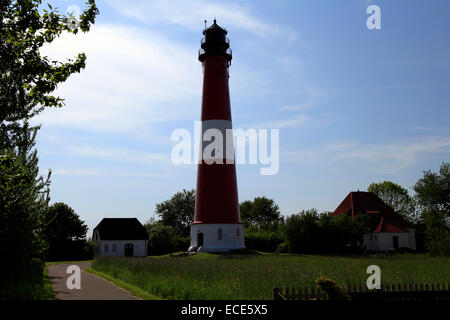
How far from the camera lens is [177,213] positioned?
278ft

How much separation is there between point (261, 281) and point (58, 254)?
1895 inches

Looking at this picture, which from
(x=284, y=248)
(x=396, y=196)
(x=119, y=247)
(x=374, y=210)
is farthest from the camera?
(x=396, y=196)

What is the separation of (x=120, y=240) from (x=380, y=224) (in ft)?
113

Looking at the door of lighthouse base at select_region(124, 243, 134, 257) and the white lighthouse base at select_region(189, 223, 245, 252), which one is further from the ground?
the white lighthouse base at select_region(189, 223, 245, 252)

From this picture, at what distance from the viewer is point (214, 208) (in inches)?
1695

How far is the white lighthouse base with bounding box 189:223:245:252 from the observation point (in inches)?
1689

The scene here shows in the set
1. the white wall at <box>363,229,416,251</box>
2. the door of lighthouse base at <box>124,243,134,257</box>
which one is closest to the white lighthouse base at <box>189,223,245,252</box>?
the door of lighthouse base at <box>124,243,134,257</box>

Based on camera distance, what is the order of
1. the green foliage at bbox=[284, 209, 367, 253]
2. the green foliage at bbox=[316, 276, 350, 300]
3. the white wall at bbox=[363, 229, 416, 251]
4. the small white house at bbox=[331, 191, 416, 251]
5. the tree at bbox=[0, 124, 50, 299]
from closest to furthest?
1. the green foliage at bbox=[316, 276, 350, 300]
2. the tree at bbox=[0, 124, 50, 299]
3. the green foliage at bbox=[284, 209, 367, 253]
4. the white wall at bbox=[363, 229, 416, 251]
5. the small white house at bbox=[331, 191, 416, 251]

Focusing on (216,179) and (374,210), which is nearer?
(216,179)

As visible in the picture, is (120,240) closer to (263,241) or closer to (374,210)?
(263,241)

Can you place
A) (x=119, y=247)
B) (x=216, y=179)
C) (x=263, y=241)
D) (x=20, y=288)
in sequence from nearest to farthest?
(x=20, y=288) → (x=216, y=179) → (x=263, y=241) → (x=119, y=247)

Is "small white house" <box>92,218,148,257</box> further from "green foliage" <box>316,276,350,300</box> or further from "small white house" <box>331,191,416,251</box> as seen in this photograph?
"green foliage" <box>316,276,350,300</box>

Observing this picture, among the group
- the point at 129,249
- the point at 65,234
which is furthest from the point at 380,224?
the point at 65,234
